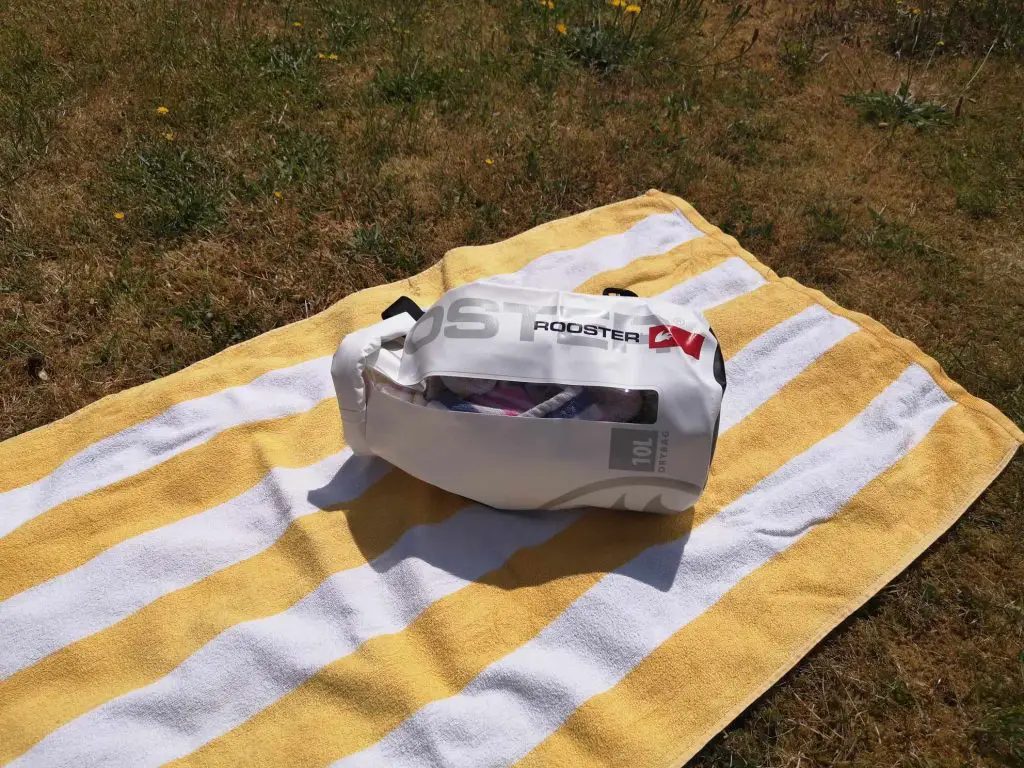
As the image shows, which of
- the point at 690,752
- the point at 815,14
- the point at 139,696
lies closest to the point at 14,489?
the point at 139,696

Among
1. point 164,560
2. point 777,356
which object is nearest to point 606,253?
point 777,356

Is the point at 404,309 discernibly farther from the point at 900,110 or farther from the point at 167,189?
the point at 900,110

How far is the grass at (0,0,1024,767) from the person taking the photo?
227 centimetres

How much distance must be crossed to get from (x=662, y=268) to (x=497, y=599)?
5.34 ft

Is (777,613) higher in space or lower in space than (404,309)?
lower

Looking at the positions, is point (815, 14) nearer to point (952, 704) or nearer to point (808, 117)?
point (808, 117)

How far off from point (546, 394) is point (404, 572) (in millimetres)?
650

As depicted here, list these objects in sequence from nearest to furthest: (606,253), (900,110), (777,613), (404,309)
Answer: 1. (777,613)
2. (404,309)
3. (606,253)
4. (900,110)

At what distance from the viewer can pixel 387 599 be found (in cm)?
219

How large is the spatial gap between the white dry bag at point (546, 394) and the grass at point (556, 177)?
0.74m

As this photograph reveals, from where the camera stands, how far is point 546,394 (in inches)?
82.6

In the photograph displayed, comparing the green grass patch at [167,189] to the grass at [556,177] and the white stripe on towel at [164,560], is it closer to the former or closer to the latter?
the grass at [556,177]

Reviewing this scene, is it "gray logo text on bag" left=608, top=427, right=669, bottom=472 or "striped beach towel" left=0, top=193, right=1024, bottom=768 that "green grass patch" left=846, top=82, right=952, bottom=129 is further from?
"gray logo text on bag" left=608, top=427, right=669, bottom=472

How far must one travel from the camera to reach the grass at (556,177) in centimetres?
227
